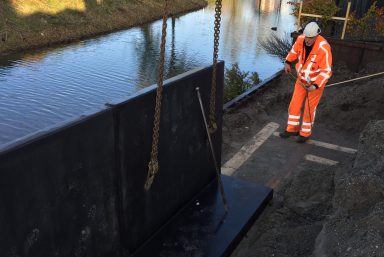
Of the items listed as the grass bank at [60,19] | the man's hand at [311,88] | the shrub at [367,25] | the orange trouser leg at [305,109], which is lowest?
the grass bank at [60,19]

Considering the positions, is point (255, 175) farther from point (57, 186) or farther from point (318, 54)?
point (57, 186)

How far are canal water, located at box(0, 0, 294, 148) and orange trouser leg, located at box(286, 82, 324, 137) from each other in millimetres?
4052

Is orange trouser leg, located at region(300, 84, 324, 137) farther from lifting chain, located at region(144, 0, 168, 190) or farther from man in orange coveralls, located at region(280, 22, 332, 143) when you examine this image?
lifting chain, located at region(144, 0, 168, 190)

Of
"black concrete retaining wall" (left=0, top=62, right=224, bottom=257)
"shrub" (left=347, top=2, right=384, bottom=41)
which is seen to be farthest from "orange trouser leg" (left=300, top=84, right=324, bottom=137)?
"shrub" (left=347, top=2, right=384, bottom=41)

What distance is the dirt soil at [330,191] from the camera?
265 centimetres

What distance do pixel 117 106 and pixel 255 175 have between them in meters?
2.79

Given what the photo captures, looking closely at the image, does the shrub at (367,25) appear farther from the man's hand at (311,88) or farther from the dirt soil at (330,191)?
the man's hand at (311,88)

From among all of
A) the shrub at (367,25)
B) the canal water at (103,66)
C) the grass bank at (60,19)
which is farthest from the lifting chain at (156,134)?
the grass bank at (60,19)

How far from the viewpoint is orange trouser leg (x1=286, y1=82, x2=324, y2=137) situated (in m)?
5.70

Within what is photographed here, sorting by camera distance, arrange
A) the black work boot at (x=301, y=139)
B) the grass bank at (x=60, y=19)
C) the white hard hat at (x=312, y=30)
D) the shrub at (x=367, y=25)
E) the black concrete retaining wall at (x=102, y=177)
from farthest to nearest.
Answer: the grass bank at (x=60, y=19) → the shrub at (x=367, y=25) → the black work boot at (x=301, y=139) → the white hard hat at (x=312, y=30) → the black concrete retaining wall at (x=102, y=177)

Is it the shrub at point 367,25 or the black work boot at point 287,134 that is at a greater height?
the shrub at point 367,25

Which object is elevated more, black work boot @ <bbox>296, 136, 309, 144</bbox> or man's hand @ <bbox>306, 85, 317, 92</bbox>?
man's hand @ <bbox>306, 85, 317, 92</bbox>

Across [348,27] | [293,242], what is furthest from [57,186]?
[348,27]

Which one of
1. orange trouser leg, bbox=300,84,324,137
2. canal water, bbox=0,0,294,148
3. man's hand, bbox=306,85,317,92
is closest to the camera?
man's hand, bbox=306,85,317,92
